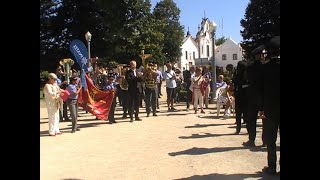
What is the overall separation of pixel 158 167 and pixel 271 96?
87.6 inches

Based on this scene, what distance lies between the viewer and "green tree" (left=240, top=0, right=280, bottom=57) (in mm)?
6707

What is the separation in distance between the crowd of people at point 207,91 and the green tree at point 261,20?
789mm

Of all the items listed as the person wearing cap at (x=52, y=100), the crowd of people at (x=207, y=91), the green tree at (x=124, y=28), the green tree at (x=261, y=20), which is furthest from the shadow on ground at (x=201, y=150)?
the green tree at (x=124, y=28)

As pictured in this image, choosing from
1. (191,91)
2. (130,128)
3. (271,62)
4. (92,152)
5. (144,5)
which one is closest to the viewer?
(271,62)

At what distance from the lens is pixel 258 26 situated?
844 centimetres

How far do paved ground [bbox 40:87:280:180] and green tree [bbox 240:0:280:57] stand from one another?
229cm

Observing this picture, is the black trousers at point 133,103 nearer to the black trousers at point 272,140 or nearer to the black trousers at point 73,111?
the black trousers at point 73,111

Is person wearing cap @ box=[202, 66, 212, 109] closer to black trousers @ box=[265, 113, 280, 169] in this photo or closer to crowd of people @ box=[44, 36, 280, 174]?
crowd of people @ box=[44, 36, 280, 174]

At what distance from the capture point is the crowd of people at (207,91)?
18.1ft

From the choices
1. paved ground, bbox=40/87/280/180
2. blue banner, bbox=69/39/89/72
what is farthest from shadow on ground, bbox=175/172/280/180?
blue banner, bbox=69/39/89/72
